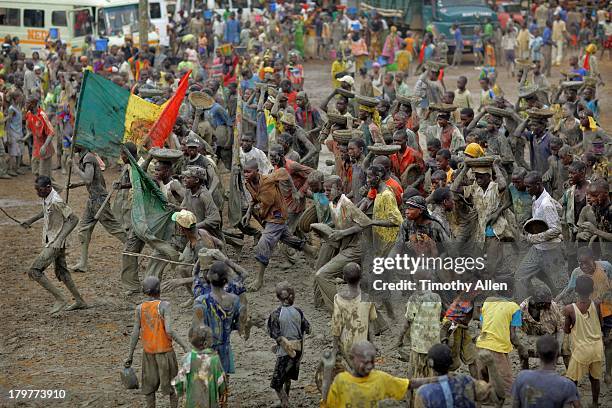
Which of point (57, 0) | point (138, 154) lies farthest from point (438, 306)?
point (57, 0)

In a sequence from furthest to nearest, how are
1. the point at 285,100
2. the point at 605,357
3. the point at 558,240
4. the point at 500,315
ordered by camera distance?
the point at 285,100 → the point at 558,240 → the point at 605,357 → the point at 500,315

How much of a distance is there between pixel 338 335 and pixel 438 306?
83cm

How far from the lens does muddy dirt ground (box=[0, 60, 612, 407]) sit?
33.0 feet

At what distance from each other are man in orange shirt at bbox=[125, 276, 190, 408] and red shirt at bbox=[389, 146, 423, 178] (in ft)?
16.2

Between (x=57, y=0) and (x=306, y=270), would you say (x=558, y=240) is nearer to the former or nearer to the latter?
(x=306, y=270)

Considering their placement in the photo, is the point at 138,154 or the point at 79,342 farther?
the point at 138,154

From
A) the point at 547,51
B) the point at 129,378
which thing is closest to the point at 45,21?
the point at 547,51

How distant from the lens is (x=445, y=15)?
1312 inches

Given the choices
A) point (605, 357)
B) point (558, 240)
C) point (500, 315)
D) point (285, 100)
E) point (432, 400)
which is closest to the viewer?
point (432, 400)

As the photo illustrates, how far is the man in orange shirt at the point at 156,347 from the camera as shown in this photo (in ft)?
30.3

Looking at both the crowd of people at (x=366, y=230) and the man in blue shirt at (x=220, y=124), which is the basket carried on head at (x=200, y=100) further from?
the man in blue shirt at (x=220, y=124)

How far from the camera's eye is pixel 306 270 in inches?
541

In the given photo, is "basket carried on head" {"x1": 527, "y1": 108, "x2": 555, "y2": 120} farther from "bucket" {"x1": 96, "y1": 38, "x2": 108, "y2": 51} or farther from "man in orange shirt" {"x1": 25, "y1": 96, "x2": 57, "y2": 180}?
"bucket" {"x1": 96, "y1": 38, "x2": 108, "y2": 51}

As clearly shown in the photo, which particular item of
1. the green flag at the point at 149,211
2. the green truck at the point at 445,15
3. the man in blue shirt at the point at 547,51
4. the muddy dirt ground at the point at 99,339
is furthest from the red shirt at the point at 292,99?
the green truck at the point at 445,15
